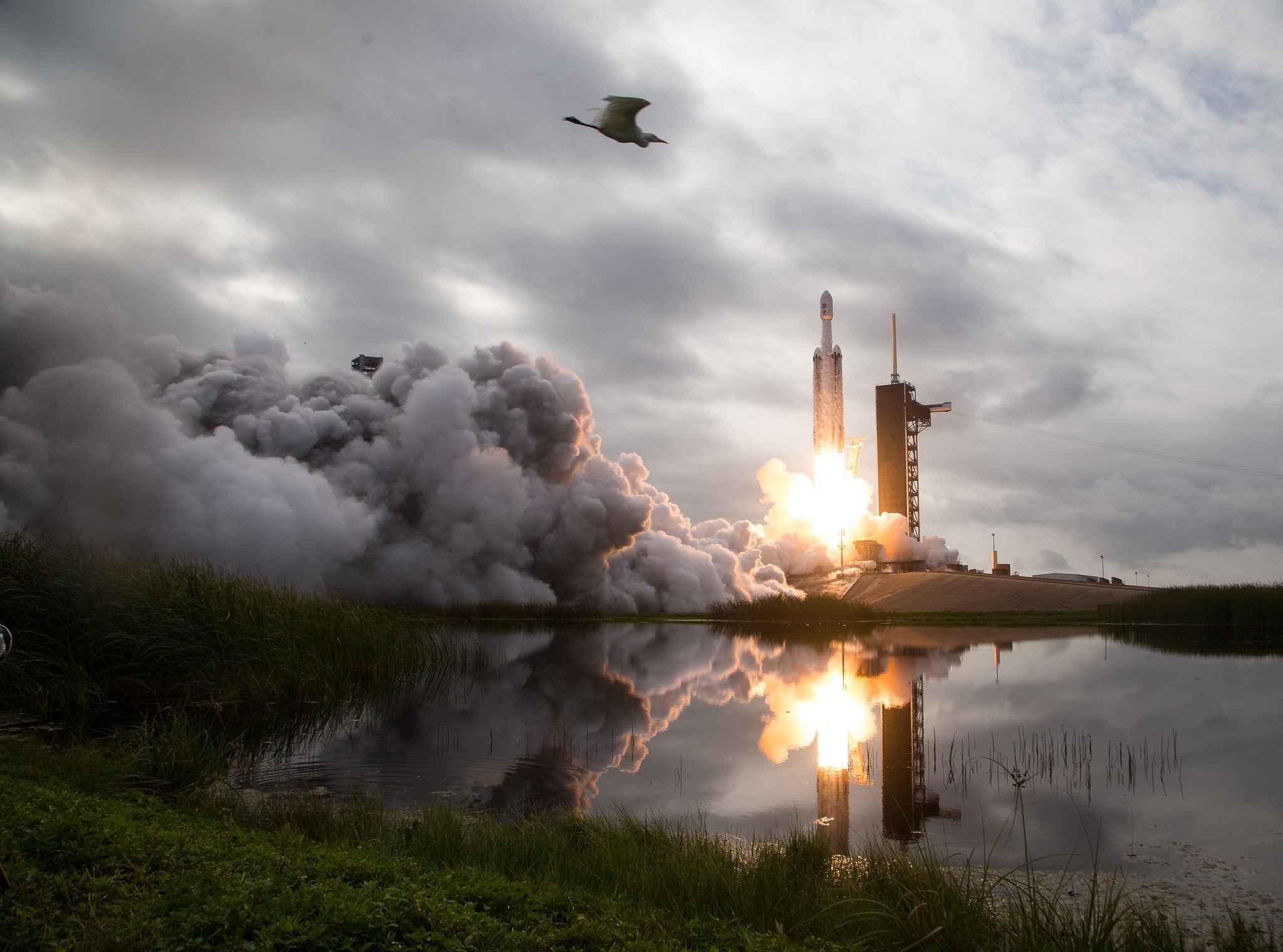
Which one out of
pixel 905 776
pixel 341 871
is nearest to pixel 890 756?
pixel 905 776

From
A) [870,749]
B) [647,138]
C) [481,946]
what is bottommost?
[870,749]

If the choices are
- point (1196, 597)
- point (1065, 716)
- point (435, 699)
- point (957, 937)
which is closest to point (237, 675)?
point (435, 699)

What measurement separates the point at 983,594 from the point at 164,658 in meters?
49.2

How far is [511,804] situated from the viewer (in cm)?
842

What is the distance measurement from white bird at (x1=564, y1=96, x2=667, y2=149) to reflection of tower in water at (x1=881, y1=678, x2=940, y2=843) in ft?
20.0

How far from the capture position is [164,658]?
1166cm

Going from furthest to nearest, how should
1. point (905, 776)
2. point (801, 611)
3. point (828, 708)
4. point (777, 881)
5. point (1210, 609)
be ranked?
1. point (801, 611)
2. point (1210, 609)
3. point (828, 708)
4. point (905, 776)
5. point (777, 881)

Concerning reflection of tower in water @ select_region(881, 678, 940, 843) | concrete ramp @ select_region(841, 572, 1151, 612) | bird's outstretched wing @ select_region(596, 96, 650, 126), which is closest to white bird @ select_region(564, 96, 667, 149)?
bird's outstretched wing @ select_region(596, 96, 650, 126)

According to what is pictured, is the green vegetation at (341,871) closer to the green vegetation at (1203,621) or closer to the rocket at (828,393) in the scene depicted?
the green vegetation at (1203,621)

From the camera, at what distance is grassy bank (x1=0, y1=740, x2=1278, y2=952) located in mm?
3838

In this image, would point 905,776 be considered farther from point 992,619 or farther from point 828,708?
point 992,619

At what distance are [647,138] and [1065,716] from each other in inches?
489

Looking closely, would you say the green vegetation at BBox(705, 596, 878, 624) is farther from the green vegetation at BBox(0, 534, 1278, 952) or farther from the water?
the green vegetation at BBox(0, 534, 1278, 952)

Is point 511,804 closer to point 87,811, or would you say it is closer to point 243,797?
point 243,797
